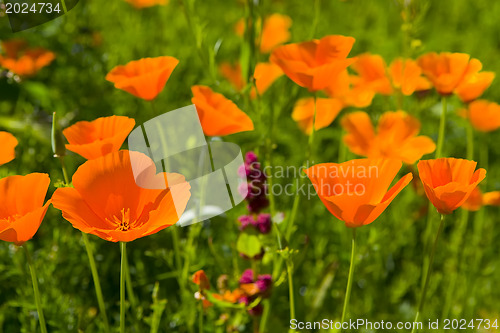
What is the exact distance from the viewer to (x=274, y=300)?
1.33m

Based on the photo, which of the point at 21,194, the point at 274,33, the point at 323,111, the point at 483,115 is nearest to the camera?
the point at 21,194

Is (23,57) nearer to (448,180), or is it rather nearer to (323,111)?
(323,111)

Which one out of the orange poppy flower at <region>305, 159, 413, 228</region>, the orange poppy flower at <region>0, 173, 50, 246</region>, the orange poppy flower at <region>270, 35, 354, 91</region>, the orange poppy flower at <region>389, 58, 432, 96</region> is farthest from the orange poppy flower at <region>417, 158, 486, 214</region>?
the orange poppy flower at <region>0, 173, 50, 246</region>

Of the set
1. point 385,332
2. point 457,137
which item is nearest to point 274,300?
point 385,332

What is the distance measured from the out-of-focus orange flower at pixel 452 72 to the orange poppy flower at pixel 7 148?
2.68 feet

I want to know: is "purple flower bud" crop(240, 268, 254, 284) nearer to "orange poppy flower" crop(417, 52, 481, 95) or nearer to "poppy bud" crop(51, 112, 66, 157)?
"poppy bud" crop(51, 112, 66, 157)

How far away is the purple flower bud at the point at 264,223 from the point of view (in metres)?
1.11

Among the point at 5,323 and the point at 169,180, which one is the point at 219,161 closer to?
the point at 169,180

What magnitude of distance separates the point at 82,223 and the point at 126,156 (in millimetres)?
139

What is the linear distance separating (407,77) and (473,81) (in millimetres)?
179

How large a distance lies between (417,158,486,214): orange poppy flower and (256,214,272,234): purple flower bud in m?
0.35

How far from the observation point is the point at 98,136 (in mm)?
987

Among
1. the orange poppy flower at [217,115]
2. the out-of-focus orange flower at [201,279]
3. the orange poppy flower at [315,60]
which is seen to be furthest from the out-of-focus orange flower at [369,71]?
the out-of-focus orange flower at [201,279]

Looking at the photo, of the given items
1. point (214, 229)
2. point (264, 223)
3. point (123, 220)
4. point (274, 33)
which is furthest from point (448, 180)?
point (274, 33)
